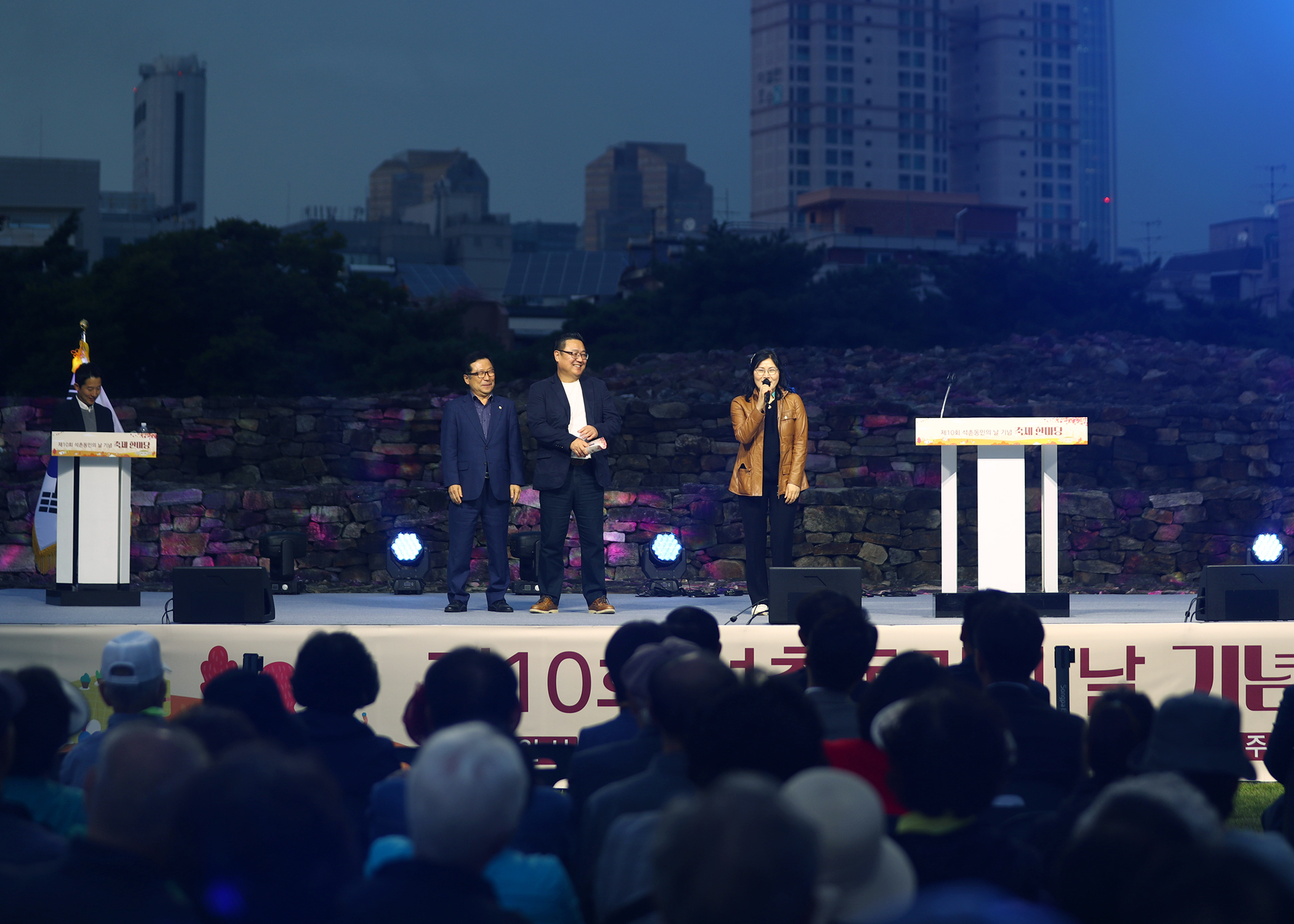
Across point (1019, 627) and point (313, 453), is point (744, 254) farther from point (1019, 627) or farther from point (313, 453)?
point (1019, 627)

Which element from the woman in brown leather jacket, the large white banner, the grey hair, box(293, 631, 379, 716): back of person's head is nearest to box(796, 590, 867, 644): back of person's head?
box(293, 631, 379, 716): back of person's head

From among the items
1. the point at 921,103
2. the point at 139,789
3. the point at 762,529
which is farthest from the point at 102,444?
the point at 921,103

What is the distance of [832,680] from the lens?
3.41m

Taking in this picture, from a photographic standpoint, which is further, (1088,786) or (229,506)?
(229,506)

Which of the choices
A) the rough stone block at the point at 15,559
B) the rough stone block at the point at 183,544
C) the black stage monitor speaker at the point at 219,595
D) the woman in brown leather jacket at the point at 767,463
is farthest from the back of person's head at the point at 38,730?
the rough stone block at the point at 15,559

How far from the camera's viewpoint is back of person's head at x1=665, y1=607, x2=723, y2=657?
390cm

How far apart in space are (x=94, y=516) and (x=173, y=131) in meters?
126

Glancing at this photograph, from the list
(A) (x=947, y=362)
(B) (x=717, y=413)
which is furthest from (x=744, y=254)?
(B) (x=717, y=413)

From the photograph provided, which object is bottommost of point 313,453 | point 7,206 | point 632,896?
point 632,896

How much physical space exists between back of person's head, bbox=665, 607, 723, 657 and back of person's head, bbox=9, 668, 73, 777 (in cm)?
170

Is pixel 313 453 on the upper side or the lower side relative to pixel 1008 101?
lower

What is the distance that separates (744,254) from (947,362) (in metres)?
18.8

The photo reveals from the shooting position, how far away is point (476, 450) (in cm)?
707

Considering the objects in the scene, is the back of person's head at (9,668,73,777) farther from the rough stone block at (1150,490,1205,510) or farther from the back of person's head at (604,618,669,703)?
the rough stone block at (1150,490,1205,510)
